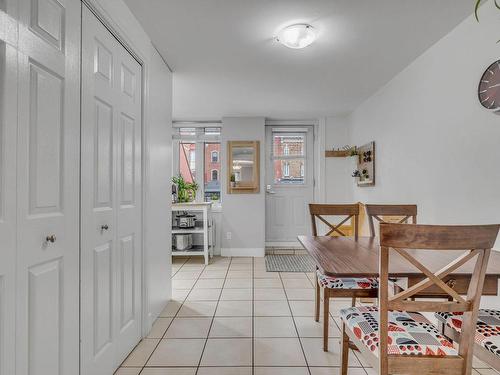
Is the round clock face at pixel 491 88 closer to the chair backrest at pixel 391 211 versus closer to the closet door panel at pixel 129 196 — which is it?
the chair backrest at pixel 391 211

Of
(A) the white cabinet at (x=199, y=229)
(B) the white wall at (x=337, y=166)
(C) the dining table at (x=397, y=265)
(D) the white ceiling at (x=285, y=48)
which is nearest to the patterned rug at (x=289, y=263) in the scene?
(A) the white cabinet at (x=199, y=229)

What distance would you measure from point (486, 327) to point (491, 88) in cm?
140

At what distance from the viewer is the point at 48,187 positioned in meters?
1.27

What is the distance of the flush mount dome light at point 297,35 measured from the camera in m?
2.26

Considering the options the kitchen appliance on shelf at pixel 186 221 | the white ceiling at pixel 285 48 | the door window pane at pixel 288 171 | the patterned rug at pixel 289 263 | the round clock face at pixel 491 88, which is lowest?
the patterned rug at pixel 289 263

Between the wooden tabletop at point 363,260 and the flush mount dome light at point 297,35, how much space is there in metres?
1.49

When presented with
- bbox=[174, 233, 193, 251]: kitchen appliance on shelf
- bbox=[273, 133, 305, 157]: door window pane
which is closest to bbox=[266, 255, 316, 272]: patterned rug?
bbox=[174, 233, 193, 251]: kitchen appliance on shelf

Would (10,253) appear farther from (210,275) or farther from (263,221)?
(263,221)

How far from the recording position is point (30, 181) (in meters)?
1.17

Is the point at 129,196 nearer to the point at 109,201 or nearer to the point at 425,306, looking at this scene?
the point at 109,201

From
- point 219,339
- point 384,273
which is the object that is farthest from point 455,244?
point 219,339

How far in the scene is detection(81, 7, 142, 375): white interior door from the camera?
1559 millimetres

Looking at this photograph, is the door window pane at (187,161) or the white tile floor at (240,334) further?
the door window pane at (187,161)

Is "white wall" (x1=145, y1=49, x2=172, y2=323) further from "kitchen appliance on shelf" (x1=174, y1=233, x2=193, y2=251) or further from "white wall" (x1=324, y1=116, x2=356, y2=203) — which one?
"white wall" (x1=324, y1=116, x2=356, y2=203)
